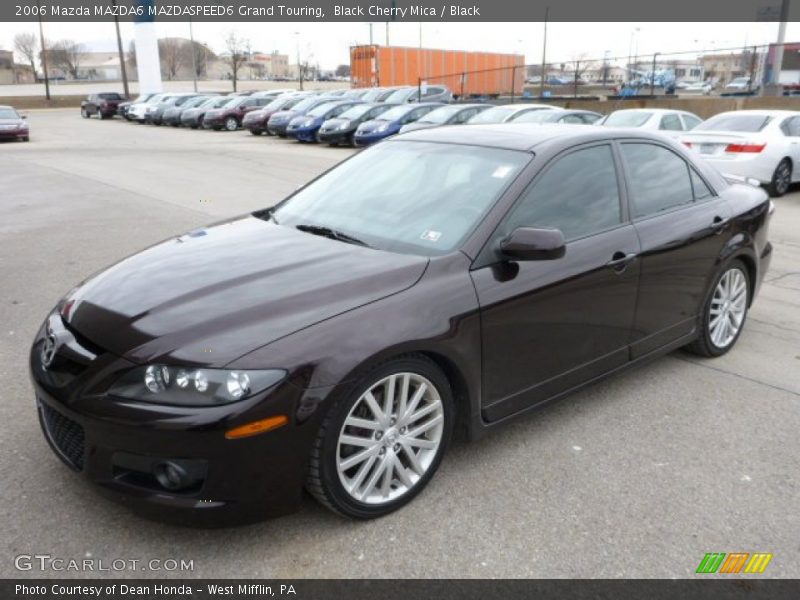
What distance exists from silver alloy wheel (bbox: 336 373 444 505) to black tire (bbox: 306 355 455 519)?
22 millimetres

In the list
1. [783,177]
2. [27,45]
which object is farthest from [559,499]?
[27,45]

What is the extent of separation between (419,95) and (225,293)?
95.1 ft

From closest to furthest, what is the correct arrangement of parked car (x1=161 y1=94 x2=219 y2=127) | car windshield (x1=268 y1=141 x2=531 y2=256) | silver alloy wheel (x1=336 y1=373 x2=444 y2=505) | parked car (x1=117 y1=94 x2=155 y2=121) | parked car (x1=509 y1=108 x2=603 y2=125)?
silver alloy wheel (x1=336 y1=373 x2=444 y2=505) → car windshield (x1=268 y1=141 x2=531 y2=256) → parked car (x1=509 y1=108 x2=603 y2=125) → parked car (x1=161 y1=94 x2=219 y2=127) → parked car (x1=117 y1=94 x2=155 y2=121)

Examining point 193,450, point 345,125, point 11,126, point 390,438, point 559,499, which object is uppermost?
point 193,450

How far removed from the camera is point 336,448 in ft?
9.09

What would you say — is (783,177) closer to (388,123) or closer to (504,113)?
(504,113)

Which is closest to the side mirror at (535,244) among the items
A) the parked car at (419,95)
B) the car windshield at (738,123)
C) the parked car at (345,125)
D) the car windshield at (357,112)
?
the car windshield at (738,123)

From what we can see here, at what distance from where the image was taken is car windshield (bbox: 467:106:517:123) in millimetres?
18234

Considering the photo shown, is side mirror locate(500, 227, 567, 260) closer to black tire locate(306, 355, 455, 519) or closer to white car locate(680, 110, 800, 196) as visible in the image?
black tire locate(306, 355, 455, 519)

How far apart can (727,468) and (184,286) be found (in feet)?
8.96

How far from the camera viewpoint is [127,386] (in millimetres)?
2623

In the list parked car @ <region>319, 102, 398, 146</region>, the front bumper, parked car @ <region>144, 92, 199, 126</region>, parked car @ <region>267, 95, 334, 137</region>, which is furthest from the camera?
parked car @ <region>144, 92, 199, 126</region>

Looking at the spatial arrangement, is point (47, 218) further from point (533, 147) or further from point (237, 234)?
point (533, 147)

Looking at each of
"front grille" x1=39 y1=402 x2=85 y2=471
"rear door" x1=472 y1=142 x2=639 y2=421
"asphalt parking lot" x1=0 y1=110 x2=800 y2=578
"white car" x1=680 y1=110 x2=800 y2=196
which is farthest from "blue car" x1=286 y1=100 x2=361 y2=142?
"front grille" x1=39 y1=402 x2=85 y2=471
